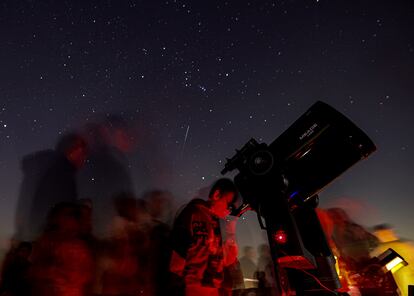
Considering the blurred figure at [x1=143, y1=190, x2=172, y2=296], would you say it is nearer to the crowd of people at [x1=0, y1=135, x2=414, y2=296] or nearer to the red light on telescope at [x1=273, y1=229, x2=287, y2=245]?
the crowd of people at [x1=0, y1=135, x2=414, y2=296]

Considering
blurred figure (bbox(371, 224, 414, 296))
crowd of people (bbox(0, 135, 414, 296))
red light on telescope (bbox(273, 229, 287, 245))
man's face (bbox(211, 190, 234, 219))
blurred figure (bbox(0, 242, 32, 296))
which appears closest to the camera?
red light on telescope (bbox(273, 229, 287, 245))

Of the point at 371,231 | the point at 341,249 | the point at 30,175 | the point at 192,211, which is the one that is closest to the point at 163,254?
the point at 192,211

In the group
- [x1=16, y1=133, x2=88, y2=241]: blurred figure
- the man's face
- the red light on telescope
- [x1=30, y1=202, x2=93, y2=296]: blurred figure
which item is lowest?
the red light on telescope

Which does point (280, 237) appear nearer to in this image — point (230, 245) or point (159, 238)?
point (230, 245)

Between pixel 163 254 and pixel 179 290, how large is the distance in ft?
4.16

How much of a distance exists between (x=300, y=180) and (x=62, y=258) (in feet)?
9.34

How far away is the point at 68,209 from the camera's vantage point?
308 centimetres

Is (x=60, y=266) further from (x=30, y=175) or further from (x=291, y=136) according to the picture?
(x=291, y=136)

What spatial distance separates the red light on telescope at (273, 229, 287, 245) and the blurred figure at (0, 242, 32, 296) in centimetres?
301

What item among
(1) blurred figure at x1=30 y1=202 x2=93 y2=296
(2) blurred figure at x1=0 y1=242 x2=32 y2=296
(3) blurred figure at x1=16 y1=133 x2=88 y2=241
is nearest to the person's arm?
(1) blurred figure at x1=30 y1=202 x2=93 y2=296

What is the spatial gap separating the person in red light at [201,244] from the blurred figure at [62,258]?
Result: 115 centimetres

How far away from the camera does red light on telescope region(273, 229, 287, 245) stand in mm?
1697

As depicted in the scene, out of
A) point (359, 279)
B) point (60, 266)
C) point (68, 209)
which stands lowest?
point (359, 279)

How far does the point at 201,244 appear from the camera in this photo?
3014 millimetres
